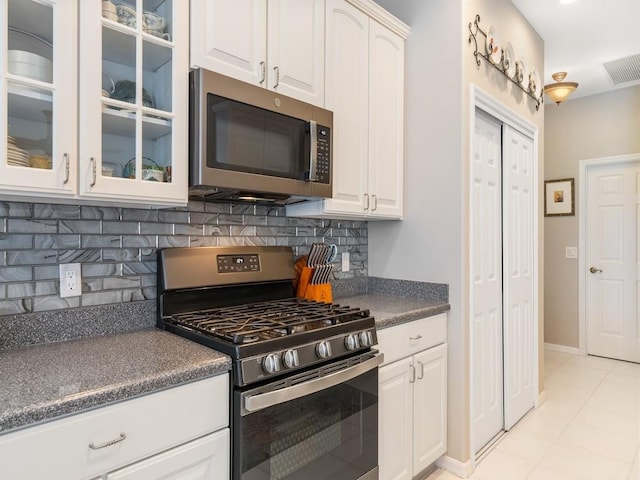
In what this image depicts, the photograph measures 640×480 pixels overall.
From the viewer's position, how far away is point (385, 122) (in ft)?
7.72

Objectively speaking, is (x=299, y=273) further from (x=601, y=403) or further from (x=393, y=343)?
(x=601, y=403)

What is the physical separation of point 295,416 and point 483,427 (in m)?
1.60

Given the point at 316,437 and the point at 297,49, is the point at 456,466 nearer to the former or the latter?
the point at 316,437

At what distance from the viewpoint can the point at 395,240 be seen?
101 inches

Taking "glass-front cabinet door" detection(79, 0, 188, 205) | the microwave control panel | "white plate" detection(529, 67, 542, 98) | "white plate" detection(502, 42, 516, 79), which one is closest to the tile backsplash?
"glass-front cabinet door" detection(79, 0, 188, 205)

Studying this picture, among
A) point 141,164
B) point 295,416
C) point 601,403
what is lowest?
point 601,403

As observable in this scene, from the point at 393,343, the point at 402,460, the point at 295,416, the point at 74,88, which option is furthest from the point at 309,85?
the point at 402,460

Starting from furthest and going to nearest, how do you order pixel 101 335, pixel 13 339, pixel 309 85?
pixel 309 85, pixel 101 335, pixel 13 339

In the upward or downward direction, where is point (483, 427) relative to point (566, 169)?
downward

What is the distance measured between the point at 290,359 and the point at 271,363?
77mm

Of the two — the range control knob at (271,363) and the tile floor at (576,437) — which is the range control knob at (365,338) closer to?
the range control knob at (271,363)

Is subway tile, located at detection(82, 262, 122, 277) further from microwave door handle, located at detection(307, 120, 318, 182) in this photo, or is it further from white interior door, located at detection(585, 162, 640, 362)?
white interior door, located at detection(585, 162, 640, 362)

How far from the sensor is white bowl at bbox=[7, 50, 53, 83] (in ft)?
3.82

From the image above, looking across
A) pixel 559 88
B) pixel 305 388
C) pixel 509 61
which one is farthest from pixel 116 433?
pixel 559 88
